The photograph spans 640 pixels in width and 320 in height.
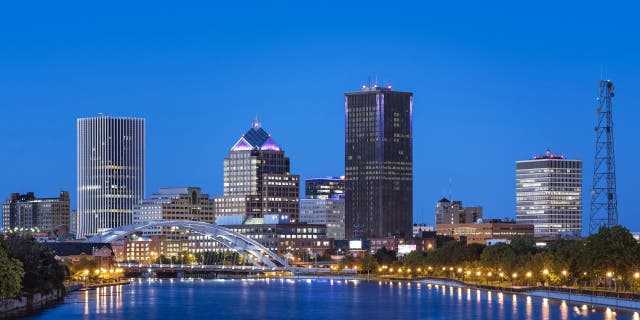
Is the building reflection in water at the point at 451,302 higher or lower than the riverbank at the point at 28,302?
lower

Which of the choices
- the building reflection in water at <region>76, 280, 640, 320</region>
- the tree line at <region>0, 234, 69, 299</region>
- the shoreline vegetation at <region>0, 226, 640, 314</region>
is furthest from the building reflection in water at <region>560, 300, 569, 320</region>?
the tree line at <region>0, 234, 69, 299</region>

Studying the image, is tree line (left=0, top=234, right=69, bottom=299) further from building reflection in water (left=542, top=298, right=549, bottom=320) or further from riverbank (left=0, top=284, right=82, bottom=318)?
building reflection in water (left=542, top=298, right=549, bottom=320)

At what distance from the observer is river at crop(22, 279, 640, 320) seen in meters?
128

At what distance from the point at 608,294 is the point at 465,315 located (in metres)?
14.5

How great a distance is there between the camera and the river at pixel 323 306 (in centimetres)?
12750

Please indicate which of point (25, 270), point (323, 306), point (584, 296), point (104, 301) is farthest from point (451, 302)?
point (25, 270)

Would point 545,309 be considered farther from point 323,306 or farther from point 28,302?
point 28,302

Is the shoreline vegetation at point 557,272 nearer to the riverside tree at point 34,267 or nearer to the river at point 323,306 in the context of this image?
the riverside tree at point 34,267

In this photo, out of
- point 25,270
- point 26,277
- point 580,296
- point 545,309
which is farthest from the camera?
point 580,296

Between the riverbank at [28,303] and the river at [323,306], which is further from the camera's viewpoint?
the river at [323,306]

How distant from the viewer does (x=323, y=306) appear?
15012 centimetres

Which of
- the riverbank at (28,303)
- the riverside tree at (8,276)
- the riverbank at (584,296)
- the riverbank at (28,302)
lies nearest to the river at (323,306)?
the riverbank at (584,296)

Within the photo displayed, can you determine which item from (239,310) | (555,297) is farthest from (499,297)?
(239,310)

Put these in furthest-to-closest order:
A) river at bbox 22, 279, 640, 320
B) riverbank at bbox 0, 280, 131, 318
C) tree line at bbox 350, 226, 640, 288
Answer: tree line at bbox 350, 226, 640, 288 < river at bbox 22, 279, 640, 320 < riverbank at bbox 0, 280, 131, 318
